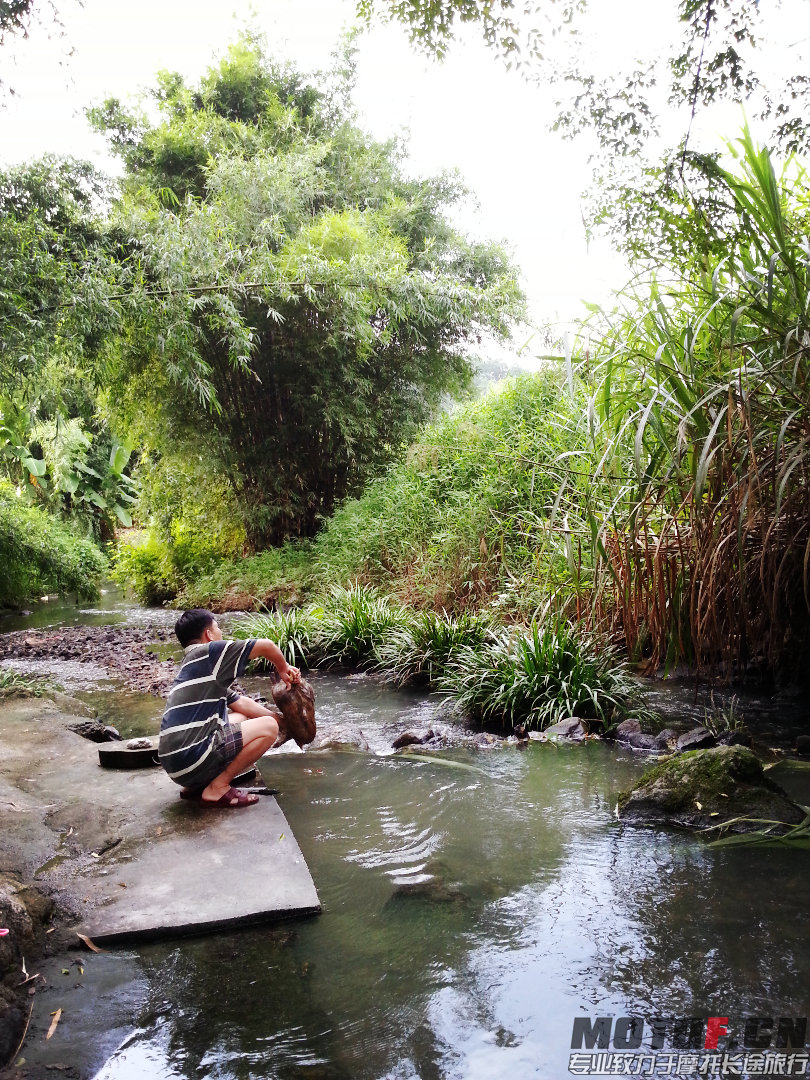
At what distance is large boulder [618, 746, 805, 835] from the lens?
312 centimetres

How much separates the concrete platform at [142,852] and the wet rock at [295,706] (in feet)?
1.75

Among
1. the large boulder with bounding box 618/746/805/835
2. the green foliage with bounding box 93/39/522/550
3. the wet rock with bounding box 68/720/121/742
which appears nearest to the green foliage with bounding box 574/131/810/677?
the large boulder with bounding box 618/746/805/835

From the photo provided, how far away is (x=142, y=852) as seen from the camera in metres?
2.91

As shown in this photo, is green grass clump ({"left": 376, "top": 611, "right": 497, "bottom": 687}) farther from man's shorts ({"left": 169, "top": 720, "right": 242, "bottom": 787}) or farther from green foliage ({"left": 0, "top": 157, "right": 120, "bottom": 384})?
green foliage ({"left": 0, "top": 157, "right": 120, "bottom": 384})

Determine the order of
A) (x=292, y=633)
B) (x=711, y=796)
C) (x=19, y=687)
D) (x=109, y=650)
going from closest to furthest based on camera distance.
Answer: (x=711, y=796) → (x=19, y=687) → (x=292, y=633) → (x=109, y=650)

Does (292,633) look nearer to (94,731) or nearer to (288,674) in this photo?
(94,731)

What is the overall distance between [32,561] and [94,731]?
31.5ft

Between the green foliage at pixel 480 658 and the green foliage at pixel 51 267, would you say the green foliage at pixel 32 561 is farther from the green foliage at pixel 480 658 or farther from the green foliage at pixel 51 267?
the green foliage at pixel 480 658

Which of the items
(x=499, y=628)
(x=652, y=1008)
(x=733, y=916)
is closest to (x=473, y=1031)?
(x=652, y=1008)

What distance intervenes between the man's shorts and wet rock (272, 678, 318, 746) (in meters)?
0.54

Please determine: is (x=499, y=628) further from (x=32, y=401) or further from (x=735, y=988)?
(x=32, y=401)

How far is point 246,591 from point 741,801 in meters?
8.27

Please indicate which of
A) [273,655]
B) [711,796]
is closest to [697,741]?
[711,796]

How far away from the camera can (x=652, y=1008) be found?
2.00 meters
